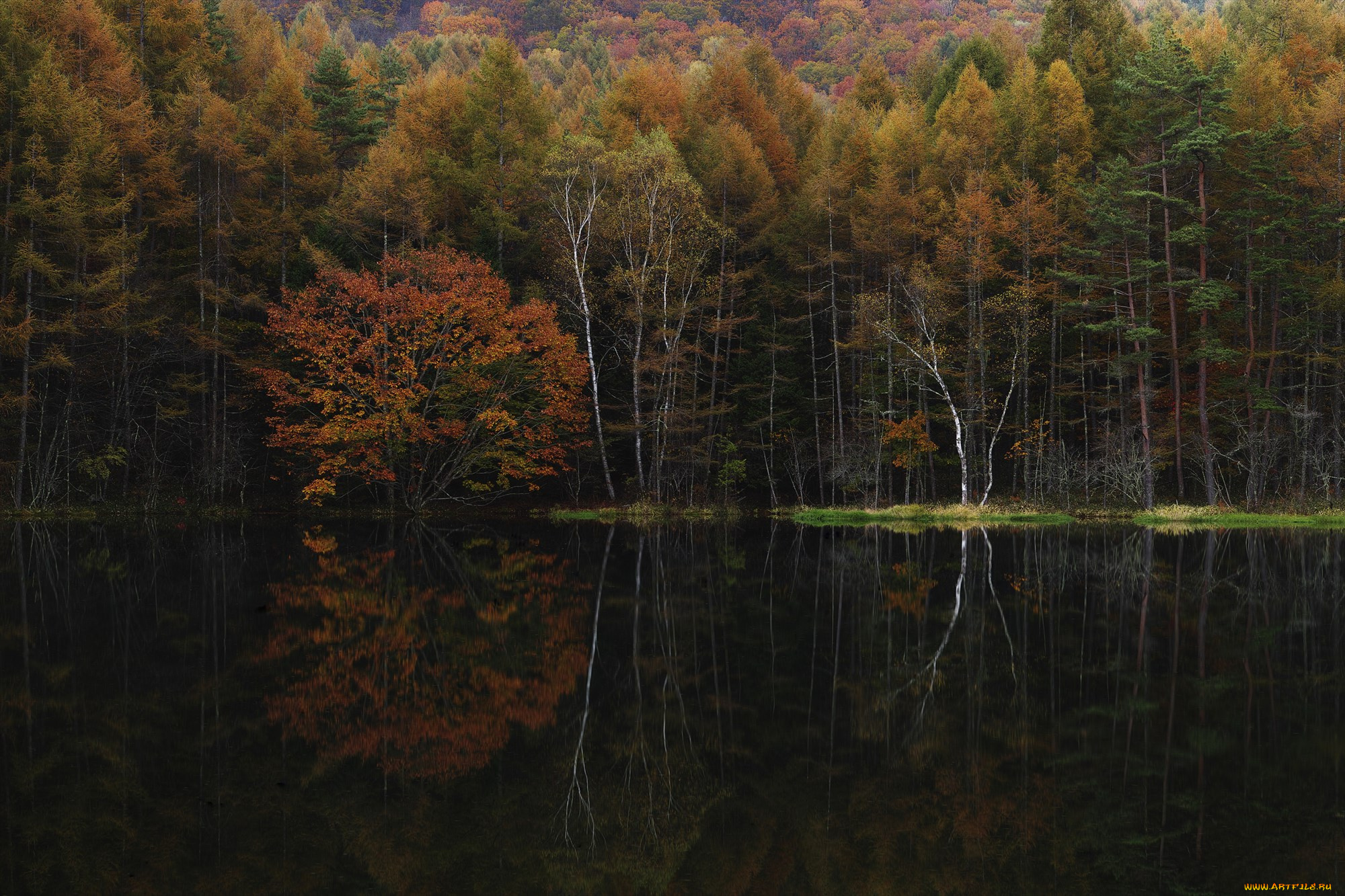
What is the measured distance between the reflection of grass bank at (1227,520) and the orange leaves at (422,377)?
18.8m

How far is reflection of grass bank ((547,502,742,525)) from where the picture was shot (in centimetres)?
3369

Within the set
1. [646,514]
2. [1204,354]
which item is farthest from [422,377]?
[1204,354]

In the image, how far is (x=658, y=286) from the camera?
36.7m

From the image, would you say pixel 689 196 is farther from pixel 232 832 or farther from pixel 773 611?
pixel 232 832

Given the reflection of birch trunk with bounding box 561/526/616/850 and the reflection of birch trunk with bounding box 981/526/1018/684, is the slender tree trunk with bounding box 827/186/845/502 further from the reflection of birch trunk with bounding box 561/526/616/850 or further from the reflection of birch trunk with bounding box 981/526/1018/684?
the reflection of birch trunk with bounding box 561/526/616/850

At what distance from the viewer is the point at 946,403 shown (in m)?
40.8

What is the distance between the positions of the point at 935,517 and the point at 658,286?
12492 mm

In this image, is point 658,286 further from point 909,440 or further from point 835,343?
point 909,440

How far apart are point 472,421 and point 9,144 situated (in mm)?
16554

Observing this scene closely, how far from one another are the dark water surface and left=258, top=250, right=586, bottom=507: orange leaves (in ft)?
58.3

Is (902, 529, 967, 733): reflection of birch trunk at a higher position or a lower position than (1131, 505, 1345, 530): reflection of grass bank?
lower

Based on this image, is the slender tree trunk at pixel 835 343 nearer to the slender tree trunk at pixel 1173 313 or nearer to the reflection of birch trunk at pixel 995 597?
the slender tree trunk at pixel 1173 313

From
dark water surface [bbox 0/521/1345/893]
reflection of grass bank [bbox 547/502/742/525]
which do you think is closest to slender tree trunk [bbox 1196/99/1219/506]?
reflection of grass bank [bbox 547/502/742/525]

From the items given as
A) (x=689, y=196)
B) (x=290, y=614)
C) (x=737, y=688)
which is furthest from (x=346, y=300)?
(x=737, y=688)
